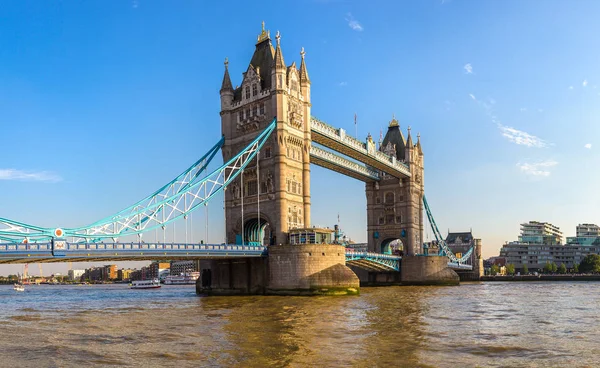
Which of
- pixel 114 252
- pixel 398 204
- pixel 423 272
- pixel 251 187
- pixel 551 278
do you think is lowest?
pixel 551 278

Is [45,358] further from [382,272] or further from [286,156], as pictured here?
[382,272]

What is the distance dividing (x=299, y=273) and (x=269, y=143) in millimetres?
15171

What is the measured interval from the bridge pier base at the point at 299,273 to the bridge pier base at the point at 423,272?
31.0 m

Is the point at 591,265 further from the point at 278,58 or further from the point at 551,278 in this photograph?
the point at 278,58

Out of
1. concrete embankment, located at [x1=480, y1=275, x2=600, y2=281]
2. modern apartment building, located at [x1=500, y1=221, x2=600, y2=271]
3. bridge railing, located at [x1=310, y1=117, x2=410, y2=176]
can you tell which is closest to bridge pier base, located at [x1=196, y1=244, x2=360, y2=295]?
bridge railing, located at [x1=310, y1=117, x2=410, y2=176]

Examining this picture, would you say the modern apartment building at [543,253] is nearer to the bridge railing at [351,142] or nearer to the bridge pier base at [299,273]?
the bridge railing at [351,142]

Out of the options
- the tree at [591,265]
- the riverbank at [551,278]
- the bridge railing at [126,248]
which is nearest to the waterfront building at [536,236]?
the tree at [591,265]

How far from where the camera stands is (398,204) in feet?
314

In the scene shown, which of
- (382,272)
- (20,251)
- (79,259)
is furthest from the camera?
(382,272)

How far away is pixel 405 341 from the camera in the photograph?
77.9 feet

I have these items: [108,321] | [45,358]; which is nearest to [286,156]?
[108,321]

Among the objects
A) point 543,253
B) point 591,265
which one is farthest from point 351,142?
point 543,253

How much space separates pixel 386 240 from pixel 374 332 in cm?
7302

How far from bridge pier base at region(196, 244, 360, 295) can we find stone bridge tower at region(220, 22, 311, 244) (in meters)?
3.84
